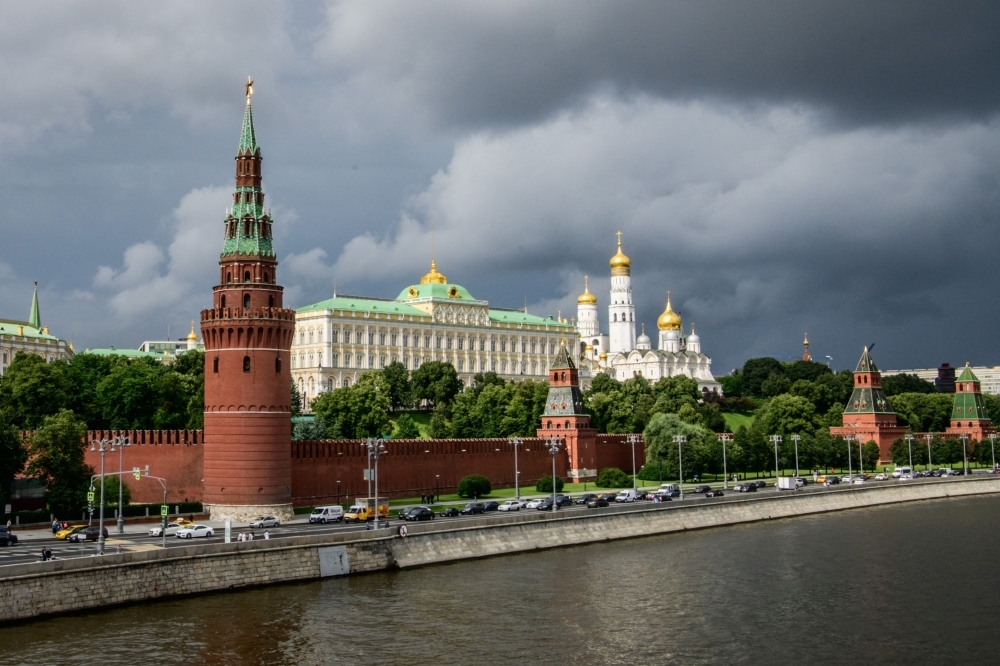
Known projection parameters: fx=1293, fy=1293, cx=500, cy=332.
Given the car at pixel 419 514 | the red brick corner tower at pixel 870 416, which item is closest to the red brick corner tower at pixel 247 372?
the car at pixel 419 514

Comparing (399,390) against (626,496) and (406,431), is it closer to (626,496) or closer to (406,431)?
(406,431)

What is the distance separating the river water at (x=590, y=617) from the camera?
38.5 meters

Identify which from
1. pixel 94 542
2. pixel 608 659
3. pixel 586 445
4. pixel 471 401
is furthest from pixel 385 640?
pixel 471 401

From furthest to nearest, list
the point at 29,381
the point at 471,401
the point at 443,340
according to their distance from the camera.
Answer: the point at 443,340, the point at 471,401, the point at 29,381

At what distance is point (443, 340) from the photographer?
164 meters

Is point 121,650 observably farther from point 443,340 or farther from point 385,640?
point 443,340

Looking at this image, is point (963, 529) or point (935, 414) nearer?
point (963, 529)

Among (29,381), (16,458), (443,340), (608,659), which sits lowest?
(608,659)

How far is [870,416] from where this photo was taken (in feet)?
409

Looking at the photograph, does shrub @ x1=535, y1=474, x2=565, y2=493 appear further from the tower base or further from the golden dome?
the golden dome

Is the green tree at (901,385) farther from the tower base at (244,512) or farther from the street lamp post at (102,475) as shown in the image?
the street lamp post at (102,475)

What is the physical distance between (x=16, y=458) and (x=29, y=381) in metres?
16.3

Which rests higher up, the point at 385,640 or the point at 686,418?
the point at 686,418

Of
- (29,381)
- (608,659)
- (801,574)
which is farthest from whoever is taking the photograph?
(29,381)
